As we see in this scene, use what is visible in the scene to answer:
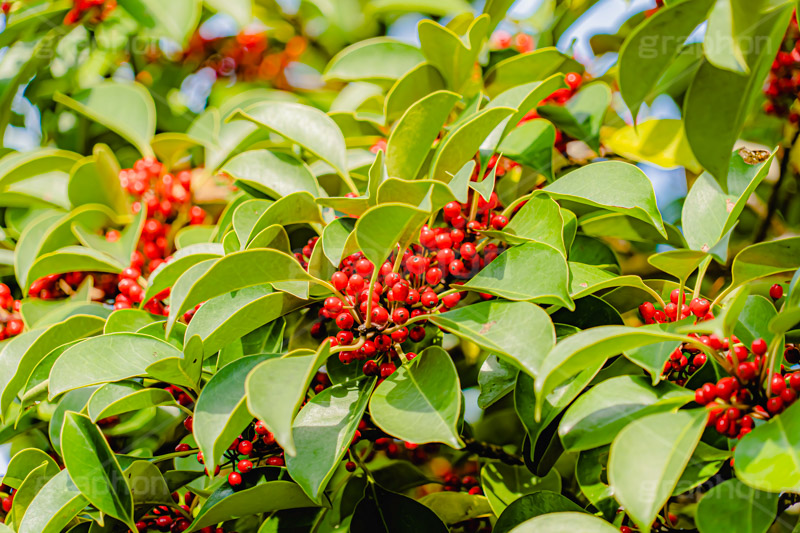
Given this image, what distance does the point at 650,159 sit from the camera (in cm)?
185

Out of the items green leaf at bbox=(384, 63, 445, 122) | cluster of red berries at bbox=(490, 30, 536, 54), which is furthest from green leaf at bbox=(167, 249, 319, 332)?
cluster of red berries at bbox=(490, 30, 536, 54)

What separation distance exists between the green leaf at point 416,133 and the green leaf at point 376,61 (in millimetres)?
587

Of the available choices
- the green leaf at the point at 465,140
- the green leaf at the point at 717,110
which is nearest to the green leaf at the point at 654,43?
the green leaf at the point at 717,110

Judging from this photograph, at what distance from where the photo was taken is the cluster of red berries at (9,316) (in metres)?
1.89

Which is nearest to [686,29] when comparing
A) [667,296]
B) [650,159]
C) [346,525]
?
[667,296]

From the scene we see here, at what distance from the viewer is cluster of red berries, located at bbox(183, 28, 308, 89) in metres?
2.87

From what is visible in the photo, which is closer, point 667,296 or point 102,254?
point 667,296

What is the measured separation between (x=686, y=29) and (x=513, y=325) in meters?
0.60

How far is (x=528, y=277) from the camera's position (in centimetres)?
120

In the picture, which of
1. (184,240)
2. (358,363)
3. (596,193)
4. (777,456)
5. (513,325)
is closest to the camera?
(777,456)

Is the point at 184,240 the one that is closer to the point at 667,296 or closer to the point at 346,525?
the point at 346,525

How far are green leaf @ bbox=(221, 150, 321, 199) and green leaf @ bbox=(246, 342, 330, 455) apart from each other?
600mm

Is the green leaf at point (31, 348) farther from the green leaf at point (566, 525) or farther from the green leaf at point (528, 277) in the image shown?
the green leaf at point (566, 525)

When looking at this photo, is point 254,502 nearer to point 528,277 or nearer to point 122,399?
point 122,399
